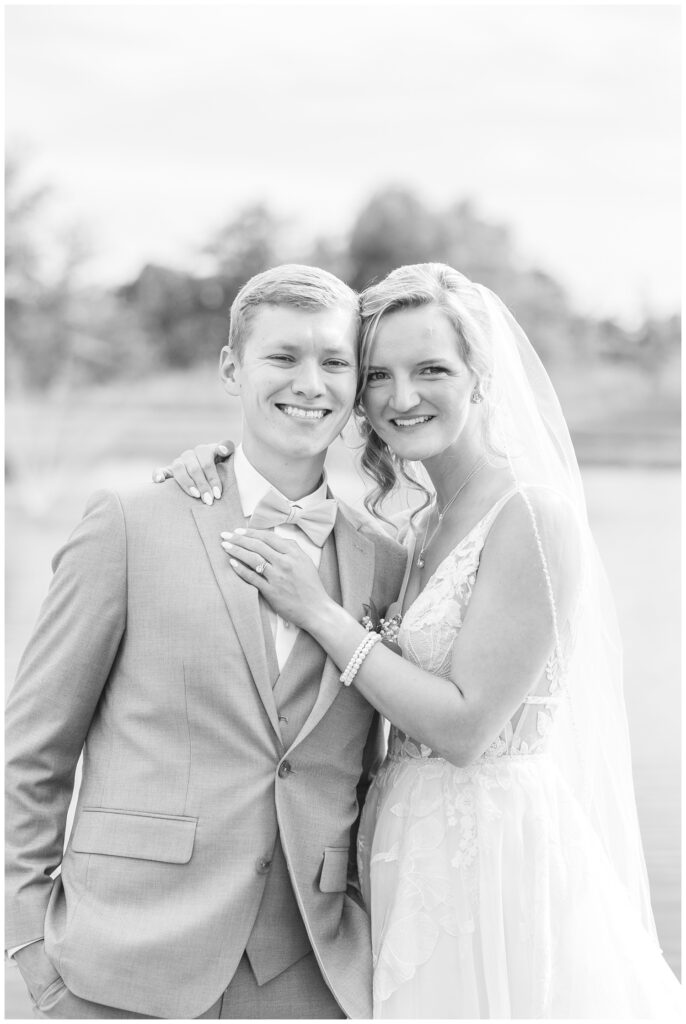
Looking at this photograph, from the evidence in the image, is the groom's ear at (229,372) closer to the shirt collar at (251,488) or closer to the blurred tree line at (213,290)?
the shirt collar at (251,488)

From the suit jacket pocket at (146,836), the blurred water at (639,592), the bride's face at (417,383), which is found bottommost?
the blurred water at (639,592)

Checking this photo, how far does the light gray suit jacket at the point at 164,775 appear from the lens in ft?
6.45

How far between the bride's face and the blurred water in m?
1.29

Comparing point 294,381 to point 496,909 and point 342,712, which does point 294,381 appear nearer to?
point 342,712

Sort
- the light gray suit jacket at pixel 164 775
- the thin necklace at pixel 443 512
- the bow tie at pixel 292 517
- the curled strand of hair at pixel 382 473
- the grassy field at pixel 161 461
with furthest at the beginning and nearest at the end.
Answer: the grassy field at pixel 161 461, the curled strand of hair at pixel 382 473, the thin necklace at pixel 443 512, the bow tie at pixel 292 517, the light gray suit jacket at pixel 164 775

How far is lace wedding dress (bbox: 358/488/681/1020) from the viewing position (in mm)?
2133

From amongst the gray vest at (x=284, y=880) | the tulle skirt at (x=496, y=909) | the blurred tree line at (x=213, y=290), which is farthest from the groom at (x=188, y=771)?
the blurred tree line at (x=213, y=290)

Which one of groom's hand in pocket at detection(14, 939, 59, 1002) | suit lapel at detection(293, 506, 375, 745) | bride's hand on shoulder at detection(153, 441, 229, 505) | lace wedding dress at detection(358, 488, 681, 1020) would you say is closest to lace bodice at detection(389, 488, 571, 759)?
lace wedding dress at detection(358, 488, 681, 1020)

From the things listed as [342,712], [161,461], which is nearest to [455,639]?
[342,712]

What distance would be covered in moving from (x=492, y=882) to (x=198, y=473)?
0.99 meters

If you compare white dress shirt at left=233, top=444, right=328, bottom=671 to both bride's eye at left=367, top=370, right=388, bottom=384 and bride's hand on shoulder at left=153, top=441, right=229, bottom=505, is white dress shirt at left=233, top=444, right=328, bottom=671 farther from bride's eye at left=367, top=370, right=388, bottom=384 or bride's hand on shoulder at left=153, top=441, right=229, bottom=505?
bride's eye at left=367, top=370, right=388, bottom=384

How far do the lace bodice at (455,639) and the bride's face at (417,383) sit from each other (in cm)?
21

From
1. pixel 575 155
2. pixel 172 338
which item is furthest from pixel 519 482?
pixel 575 155

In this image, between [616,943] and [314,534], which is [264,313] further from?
[616,943]
